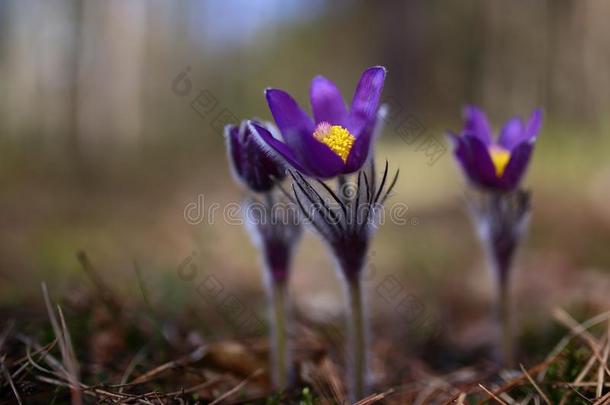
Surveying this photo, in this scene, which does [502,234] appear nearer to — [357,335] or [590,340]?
[590,340]

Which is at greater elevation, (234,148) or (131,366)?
(234,148)

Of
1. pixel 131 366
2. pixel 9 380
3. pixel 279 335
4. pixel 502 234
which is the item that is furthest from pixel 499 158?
pixel 9 380

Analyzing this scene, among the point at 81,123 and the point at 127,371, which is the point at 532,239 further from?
the point at 81,123

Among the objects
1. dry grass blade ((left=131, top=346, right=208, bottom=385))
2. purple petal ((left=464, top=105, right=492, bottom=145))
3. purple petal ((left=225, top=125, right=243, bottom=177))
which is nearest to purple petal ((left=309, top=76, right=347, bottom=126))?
purple petal ((left=225, top=125, right=243, bottom=177))

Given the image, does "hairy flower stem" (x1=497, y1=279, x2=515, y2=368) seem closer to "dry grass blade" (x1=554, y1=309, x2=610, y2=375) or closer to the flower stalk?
the flower stalk

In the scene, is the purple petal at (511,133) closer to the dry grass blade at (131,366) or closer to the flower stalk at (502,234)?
the flower stalk at (502,234)

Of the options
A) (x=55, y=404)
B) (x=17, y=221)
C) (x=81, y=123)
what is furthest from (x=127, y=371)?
(x=81, y=123)

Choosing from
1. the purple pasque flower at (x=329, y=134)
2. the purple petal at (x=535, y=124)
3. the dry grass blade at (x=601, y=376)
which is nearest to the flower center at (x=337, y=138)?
the purple pasque flower at (x=329, y=134)
